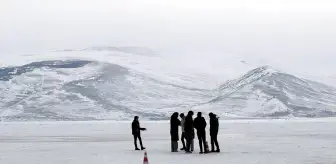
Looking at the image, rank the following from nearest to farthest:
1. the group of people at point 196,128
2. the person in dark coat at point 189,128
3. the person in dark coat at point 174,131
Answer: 1. the group of people at point 196,128
2. the person in dark coat at point 189,128
3. the person in dark coat at point 174,131

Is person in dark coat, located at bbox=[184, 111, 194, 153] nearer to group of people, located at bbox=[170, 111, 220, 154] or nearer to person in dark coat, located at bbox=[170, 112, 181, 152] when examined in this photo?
group of people, located at bbox=[170, 111, 220, 154]

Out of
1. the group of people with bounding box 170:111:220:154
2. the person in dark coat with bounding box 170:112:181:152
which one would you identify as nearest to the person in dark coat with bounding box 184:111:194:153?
the group of people with bounding box 170:111:220:154

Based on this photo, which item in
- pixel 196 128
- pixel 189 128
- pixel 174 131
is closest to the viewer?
pixel 196 128

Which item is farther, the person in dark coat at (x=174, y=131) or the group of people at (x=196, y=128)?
the person in dark coat at (x=174, y=131)

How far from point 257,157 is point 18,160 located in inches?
394

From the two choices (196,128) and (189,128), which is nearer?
(196,128)

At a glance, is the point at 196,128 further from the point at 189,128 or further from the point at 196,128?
the point at 189,128

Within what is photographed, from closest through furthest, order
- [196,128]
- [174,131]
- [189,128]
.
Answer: [196,128] → [189,128] → [174,131]

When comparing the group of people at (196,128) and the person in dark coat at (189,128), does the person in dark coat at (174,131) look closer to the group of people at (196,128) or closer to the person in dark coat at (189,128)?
the group of people at (196,128)

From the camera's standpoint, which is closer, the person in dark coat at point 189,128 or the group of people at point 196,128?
the group of people at point 196,128

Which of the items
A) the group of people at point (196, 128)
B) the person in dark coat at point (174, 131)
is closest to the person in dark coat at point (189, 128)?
the group of people at point (196, 128)

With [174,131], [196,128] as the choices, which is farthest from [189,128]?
[174,131]

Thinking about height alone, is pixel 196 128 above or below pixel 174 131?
above

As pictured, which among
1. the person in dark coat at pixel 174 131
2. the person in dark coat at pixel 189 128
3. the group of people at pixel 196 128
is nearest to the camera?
the group of people at pixel 196 128
